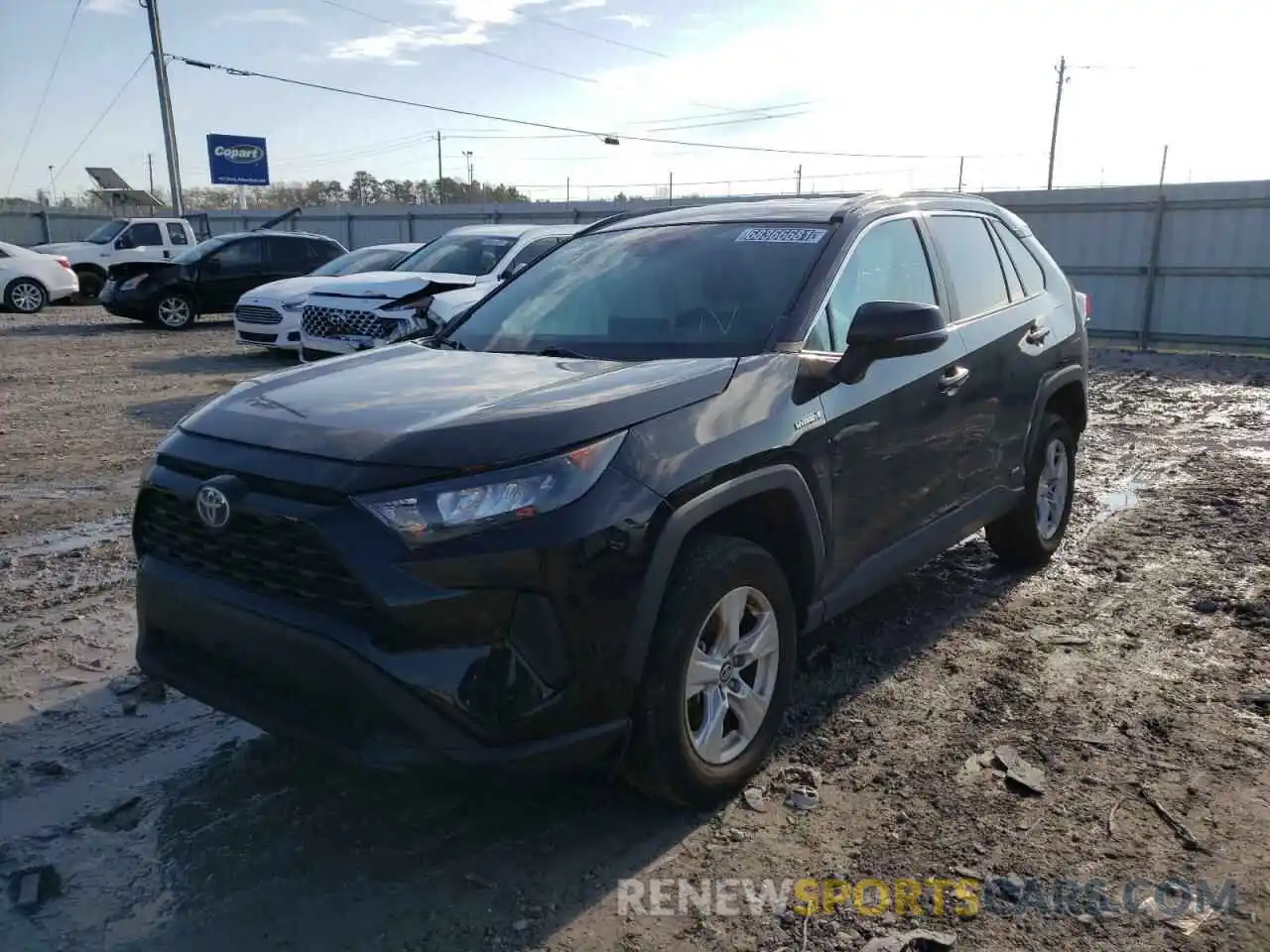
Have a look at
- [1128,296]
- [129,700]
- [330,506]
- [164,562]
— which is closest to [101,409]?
[129,700]

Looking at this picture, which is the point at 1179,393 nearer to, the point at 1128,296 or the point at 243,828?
the point at 1128,296

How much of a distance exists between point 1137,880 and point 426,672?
2.03m

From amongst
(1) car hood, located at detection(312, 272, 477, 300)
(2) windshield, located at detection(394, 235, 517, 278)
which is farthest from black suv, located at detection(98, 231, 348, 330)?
(1) car hood, located at detection(312, 272, 477, 300)

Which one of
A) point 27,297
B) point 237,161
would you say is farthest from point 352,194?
point 27,297

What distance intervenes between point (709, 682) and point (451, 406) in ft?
3.64

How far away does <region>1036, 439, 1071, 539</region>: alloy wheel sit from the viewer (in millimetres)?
5352

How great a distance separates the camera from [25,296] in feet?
67.3

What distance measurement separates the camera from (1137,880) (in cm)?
286

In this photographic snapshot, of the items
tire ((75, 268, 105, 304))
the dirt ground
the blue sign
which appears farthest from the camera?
the blue sign

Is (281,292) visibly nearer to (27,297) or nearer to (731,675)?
(27,297)

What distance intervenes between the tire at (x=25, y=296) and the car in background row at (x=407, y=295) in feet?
40.8

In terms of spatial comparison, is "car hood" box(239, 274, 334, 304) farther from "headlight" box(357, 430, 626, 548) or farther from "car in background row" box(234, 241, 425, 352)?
"headlight" box(357, 430, 626, 548)

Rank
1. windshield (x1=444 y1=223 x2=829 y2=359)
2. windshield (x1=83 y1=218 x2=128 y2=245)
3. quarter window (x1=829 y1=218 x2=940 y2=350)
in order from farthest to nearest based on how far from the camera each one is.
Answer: windshield (x1=83 y1=218 x2=128 y2=245), quarter window (x1=829 y1=218 x2=940 y2=350), windshield (x1=444 y1=223 x2=829 y2=359)

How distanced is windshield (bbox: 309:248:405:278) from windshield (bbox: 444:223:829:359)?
9.79m
